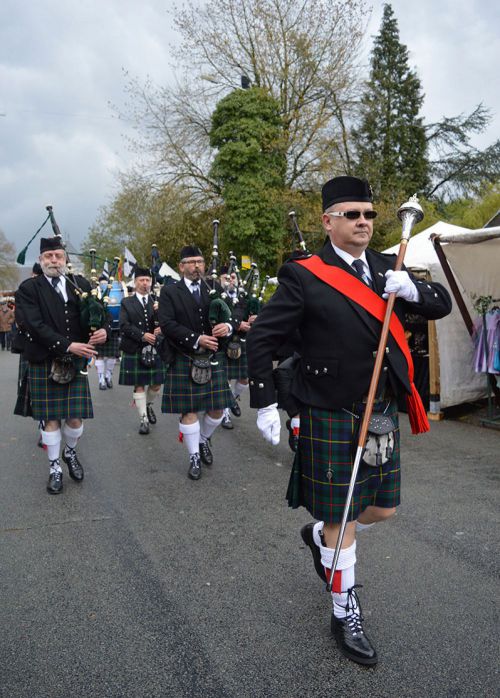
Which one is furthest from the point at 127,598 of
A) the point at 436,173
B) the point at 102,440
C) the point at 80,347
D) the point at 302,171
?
the point at 436,173

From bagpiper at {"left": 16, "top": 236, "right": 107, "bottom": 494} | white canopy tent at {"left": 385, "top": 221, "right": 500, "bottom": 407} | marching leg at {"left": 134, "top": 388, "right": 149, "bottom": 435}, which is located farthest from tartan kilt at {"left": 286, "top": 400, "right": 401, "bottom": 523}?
white canopy tent at {"left": 385, "top": 221, "right": 500, "bottom": 407}

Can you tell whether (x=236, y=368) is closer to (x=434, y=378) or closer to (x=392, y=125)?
(x=434, y=378)

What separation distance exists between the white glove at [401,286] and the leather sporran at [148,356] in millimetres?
5019

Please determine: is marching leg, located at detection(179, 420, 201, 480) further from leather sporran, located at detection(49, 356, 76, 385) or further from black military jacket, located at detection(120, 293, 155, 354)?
black military jacket, located at detection(120, 293, 155, 354)

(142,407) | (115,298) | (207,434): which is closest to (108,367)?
(115,298)

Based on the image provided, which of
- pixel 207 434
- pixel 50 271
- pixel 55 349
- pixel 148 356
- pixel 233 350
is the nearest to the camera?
pixel 55 349

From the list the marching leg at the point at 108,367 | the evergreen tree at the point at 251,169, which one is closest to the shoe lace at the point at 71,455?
the marching leg at the point at 108,367

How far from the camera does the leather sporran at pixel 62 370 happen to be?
15.2 ft

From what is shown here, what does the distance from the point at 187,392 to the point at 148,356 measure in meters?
2.25

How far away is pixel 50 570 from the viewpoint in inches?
128

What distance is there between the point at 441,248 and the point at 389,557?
426cm

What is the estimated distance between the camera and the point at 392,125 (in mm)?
27594

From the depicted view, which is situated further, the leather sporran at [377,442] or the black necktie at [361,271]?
the black necktie at [361,271]

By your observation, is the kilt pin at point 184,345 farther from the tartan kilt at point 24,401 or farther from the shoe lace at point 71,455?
the tartan kilt at point 24,401
